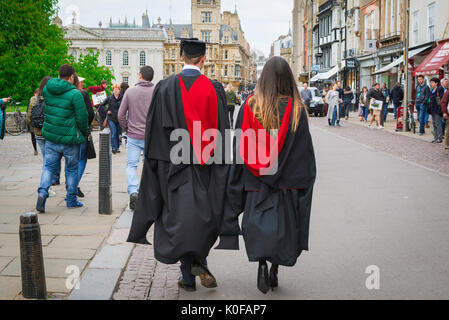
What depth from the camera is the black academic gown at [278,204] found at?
4.32 m

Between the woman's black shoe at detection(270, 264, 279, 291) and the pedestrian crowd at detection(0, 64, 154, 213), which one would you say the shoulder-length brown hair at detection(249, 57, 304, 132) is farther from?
the pedestrian crowd at detection(0, 64, 154, 213)

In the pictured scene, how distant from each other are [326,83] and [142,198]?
181 feet

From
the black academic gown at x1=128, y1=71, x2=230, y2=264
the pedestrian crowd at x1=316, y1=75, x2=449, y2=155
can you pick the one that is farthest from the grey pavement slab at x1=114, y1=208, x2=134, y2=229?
the pedestrian crowd at x1=316, y1=75, x2=449, y2=155

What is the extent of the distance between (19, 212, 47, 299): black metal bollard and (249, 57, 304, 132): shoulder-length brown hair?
1796 mm

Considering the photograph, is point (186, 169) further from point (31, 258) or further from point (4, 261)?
point (4, 261)

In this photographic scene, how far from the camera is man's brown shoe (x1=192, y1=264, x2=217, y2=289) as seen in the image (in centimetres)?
448

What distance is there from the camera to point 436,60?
23562 millimetres

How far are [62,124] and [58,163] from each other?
710 mm

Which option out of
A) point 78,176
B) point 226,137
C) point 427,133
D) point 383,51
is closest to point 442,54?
point 427,133

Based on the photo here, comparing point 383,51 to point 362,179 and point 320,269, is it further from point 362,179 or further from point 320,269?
point 320,269

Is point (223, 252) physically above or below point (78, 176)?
below

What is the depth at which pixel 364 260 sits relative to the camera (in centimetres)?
539

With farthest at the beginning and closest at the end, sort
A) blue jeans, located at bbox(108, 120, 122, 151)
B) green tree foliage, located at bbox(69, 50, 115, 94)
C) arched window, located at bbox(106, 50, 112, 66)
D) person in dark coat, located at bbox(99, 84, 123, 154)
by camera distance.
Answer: arched window, located at bbox(106, 50, 112, 66) → green tree foliage, located at bbox(69, 50, 115, 94) → blue jeans, located at bbox(108, 120, 122, 151) → person in dark coat, located at bbox(99, 84, 123, 154)

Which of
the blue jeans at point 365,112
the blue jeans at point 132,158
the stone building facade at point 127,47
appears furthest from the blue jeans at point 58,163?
the stone building facade at point 127,47
